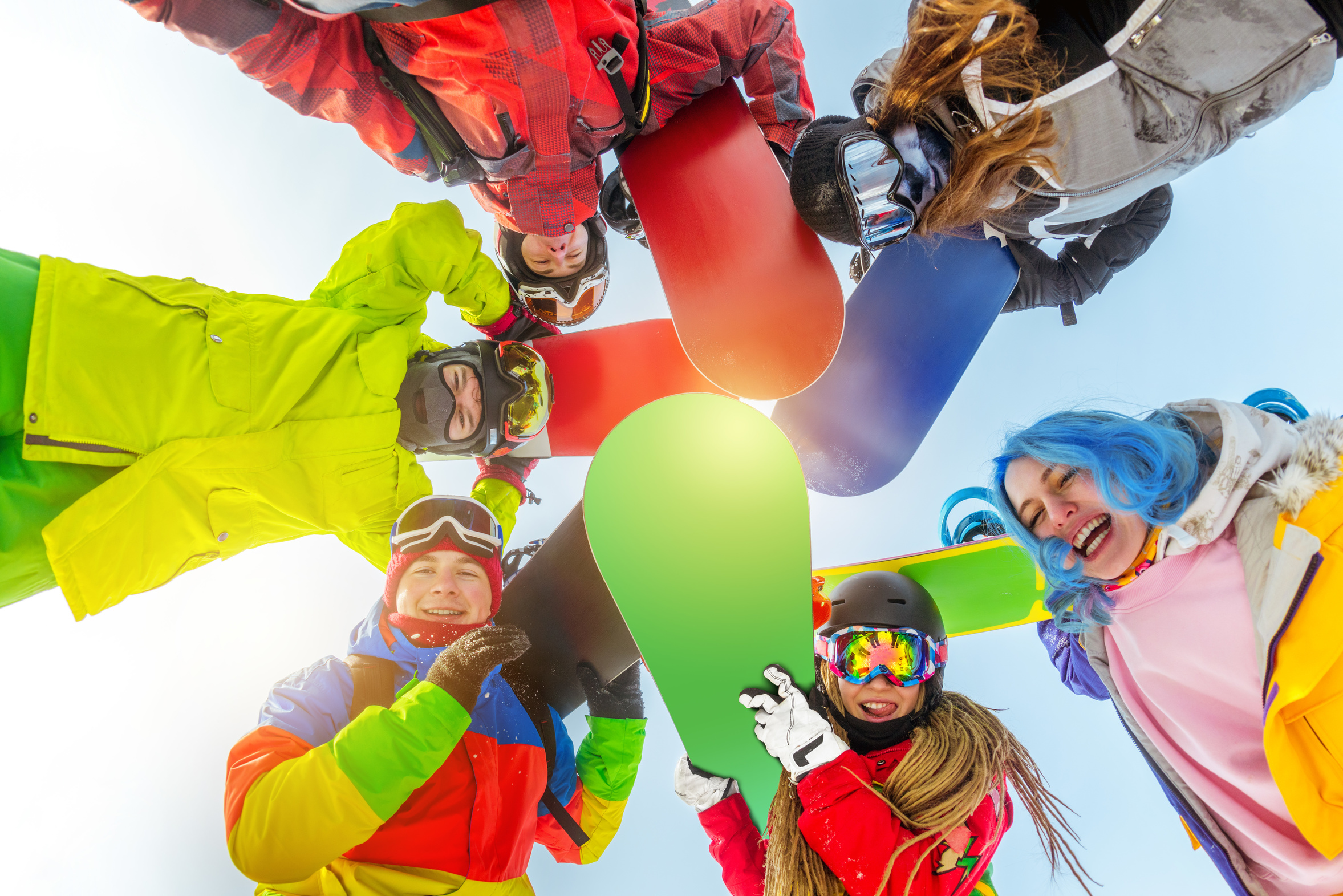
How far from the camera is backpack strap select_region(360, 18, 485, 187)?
1.33m

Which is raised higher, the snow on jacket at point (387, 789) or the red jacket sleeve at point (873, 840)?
the snow on jacket at point (387, 789)

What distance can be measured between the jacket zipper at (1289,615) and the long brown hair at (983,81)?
0.84m

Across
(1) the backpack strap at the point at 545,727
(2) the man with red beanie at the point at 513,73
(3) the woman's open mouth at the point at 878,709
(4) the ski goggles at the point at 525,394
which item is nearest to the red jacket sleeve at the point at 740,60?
(2) the man with red beanie at the point at 513,73

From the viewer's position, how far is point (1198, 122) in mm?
1061

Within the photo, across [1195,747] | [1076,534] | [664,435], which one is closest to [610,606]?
[664,435]

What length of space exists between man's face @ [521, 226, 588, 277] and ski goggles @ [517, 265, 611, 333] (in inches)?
2.1

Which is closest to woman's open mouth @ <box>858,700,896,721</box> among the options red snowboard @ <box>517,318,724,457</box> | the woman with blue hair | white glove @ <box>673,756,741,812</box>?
white glove @ <box>673,756,741,812</box>

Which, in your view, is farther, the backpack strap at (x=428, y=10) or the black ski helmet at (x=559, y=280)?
the black ski helmet at (x=559, y=280)

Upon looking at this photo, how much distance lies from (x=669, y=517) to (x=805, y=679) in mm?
593

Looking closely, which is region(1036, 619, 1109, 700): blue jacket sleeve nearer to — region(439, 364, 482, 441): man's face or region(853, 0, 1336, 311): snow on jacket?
region(853, 0, 1336, 311): snow on jacket

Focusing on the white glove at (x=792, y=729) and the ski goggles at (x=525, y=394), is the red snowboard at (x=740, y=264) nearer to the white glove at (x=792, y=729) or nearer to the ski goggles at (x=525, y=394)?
the ski goggles at (x=525, y=394)

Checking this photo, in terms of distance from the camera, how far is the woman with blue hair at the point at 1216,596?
45.2 inches

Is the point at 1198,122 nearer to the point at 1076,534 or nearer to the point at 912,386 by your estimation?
the point at 1076,534

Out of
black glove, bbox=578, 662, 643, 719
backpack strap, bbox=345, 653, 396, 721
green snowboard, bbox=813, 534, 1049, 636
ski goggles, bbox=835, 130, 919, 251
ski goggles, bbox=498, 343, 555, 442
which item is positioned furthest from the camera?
green snowboard, bbox=813, 534, 1049, 636
